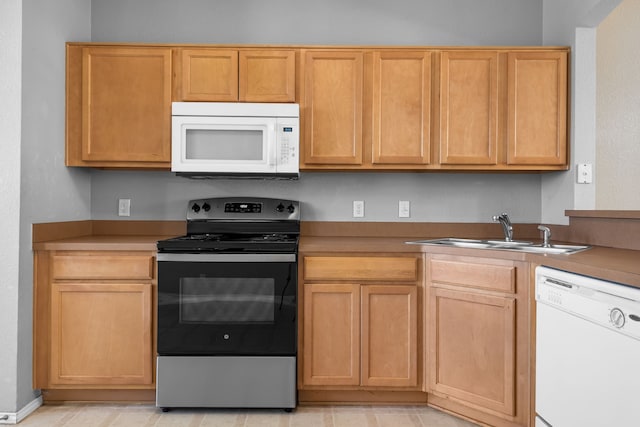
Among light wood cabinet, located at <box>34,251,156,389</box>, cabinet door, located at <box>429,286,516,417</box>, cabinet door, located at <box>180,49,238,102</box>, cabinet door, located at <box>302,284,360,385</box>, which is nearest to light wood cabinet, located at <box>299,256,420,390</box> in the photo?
cabinet door, located at <box>302,284,360,385</box>

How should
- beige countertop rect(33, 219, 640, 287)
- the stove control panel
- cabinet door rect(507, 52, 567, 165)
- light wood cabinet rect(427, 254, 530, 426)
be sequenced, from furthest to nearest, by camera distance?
the stove control panel < cabinet door rect(507, 52, 567, 165) < light wood cabinet rect(427, 254, 530, 426) < beige countertop rect(33, 219, 640, 287)

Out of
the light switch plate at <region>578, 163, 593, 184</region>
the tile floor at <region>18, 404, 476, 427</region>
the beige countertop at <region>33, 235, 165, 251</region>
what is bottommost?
the tile floor at <region>18, 404, 476, 427</region>

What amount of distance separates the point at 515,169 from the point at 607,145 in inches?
41.3

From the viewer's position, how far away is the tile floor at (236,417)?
8.38 ft

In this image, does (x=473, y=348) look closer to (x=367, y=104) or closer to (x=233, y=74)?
(x=367, y=104)

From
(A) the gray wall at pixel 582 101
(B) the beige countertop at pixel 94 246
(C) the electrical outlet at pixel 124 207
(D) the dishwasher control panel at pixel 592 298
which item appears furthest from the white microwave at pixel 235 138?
(A) the gray wall at pixel 582 101

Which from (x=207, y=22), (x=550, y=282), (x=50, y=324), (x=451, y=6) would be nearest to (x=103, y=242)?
(x=50, y=324)

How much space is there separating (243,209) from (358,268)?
941 millimetres

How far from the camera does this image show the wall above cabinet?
298cm

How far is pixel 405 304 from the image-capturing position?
2.73m

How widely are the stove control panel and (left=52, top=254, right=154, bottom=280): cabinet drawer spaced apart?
602mm

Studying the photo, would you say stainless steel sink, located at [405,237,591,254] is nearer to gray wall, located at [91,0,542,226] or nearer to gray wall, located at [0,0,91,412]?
gray wall, located at [91,0,542,226]

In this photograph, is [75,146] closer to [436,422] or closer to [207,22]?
[207,22]

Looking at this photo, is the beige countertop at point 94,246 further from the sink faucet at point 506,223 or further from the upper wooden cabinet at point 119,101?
the sink faucet at point 506,223
